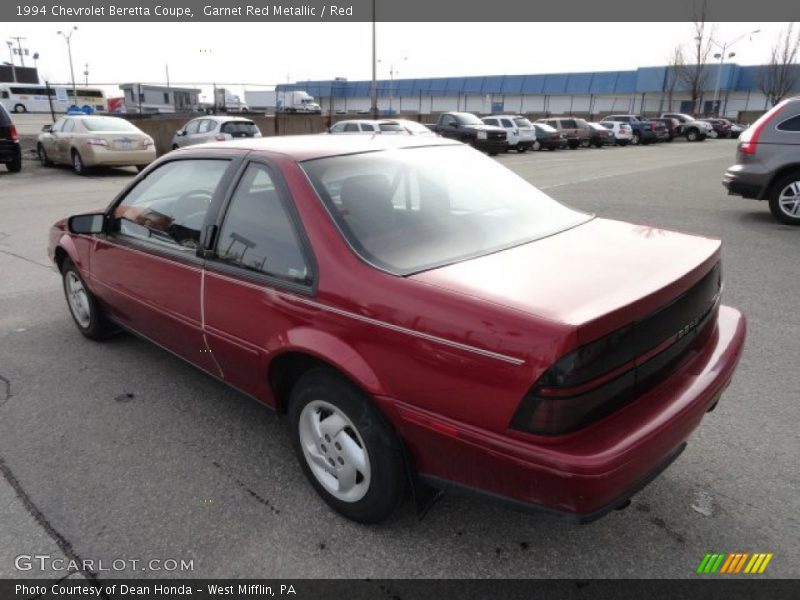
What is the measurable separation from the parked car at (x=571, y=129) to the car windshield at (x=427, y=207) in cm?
3011

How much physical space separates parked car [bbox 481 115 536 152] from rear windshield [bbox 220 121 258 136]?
41.3 ft

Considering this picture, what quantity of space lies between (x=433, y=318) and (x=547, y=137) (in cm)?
2976

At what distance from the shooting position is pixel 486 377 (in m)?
1.96

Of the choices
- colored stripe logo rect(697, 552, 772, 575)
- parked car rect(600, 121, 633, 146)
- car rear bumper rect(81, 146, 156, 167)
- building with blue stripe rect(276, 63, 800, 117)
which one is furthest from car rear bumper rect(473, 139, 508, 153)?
building with blue stripe rect(276, 63, 800, 117)

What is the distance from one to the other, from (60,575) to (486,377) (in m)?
1.83

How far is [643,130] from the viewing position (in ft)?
119

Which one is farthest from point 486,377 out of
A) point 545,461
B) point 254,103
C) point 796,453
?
point 254,103

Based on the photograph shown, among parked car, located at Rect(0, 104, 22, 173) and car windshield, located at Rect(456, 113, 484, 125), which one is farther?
car windshield, located at Rect(456, 113, 484, 125)

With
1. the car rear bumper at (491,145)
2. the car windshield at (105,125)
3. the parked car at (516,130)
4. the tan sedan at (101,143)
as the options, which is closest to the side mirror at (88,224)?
the tan sedan at (101,143)

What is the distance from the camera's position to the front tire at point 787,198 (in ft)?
28.6

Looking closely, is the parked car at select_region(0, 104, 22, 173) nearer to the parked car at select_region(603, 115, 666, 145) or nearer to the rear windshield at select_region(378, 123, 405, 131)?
the rear windshield at select_region(378, 123, 405, 131)

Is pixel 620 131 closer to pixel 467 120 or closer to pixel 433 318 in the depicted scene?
pixel 467 120

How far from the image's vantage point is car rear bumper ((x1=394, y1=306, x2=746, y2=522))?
6.20 ft

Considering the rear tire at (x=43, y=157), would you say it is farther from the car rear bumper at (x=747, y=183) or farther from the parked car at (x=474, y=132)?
the car rear bumper at (x=747, y=183)
